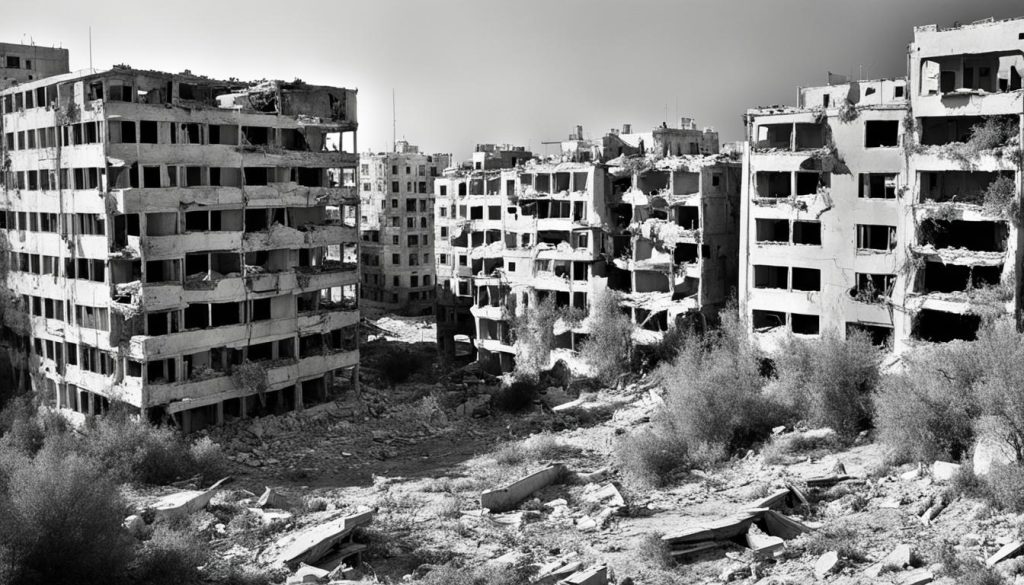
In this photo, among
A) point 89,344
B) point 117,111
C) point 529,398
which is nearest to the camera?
point 117,111

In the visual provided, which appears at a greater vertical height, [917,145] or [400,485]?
[917,145]

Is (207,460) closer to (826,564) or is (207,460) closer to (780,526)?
(780,526)

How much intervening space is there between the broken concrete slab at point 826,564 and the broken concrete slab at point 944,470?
5.54 m

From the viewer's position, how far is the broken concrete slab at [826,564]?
84.5 ft

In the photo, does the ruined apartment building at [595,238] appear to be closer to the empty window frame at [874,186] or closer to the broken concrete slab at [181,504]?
the empty window frame at [874,186]

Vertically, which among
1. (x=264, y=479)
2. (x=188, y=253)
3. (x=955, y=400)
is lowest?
(x=264, y=479)

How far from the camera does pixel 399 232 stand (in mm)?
90750

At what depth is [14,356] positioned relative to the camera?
171 ft

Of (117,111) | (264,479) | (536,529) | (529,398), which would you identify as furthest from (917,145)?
(117,111)

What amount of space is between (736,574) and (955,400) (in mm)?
9665

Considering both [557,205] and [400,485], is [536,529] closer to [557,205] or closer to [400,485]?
[400,485]

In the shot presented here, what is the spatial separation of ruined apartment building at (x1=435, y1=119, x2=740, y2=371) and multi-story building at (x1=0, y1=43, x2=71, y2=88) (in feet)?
84.5

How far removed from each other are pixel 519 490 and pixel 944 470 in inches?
463

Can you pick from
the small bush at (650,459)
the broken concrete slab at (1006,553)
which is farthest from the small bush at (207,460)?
the broken concrete slab at (1006,553)
